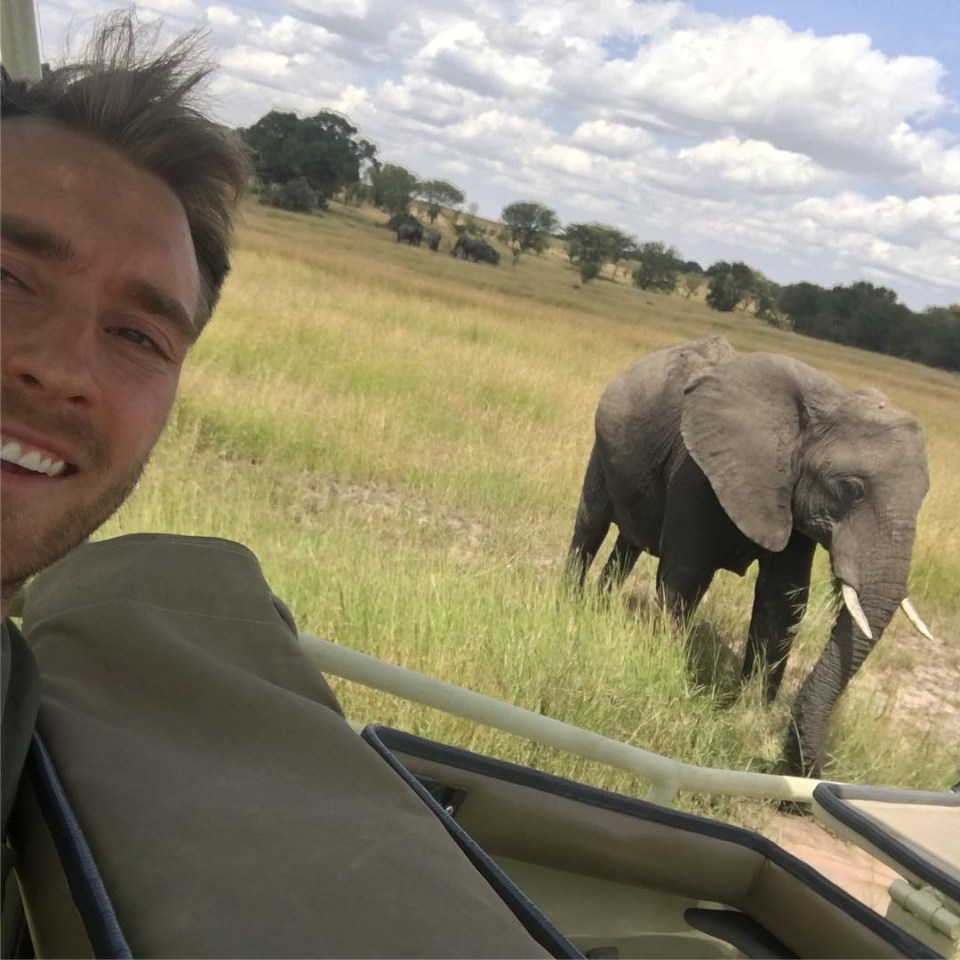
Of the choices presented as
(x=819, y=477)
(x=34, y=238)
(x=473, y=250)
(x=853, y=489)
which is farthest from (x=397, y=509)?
(x=473, y=250)

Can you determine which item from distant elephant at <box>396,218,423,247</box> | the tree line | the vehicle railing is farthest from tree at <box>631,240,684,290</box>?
the vehicle railing

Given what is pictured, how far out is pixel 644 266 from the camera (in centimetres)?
4941

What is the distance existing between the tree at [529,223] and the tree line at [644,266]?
0.18ft

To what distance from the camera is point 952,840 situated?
1521 millimetres

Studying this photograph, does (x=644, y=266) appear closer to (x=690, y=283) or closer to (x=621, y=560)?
(x=690, y=283)

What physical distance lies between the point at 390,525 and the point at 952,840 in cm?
415

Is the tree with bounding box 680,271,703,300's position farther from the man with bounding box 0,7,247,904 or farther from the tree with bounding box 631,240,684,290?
the man with bounding box 0,7,247,904

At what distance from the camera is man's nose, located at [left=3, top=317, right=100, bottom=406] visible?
100cm

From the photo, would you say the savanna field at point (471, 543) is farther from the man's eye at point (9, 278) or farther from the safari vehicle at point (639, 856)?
the safari vehicle at point (639, 856)

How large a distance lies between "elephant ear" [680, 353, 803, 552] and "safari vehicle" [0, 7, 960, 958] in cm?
255

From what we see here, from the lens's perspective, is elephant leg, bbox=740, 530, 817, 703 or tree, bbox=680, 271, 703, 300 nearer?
elephant leg, bbox=740, 530, 817, 703

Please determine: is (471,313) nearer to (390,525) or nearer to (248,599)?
(390,525)

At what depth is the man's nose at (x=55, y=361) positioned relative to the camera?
39.5 inches

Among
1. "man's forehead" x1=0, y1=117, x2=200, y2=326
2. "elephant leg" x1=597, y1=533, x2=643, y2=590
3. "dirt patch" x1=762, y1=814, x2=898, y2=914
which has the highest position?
"man's forehead" x1=0, y1=117, x2=200, y2=326
